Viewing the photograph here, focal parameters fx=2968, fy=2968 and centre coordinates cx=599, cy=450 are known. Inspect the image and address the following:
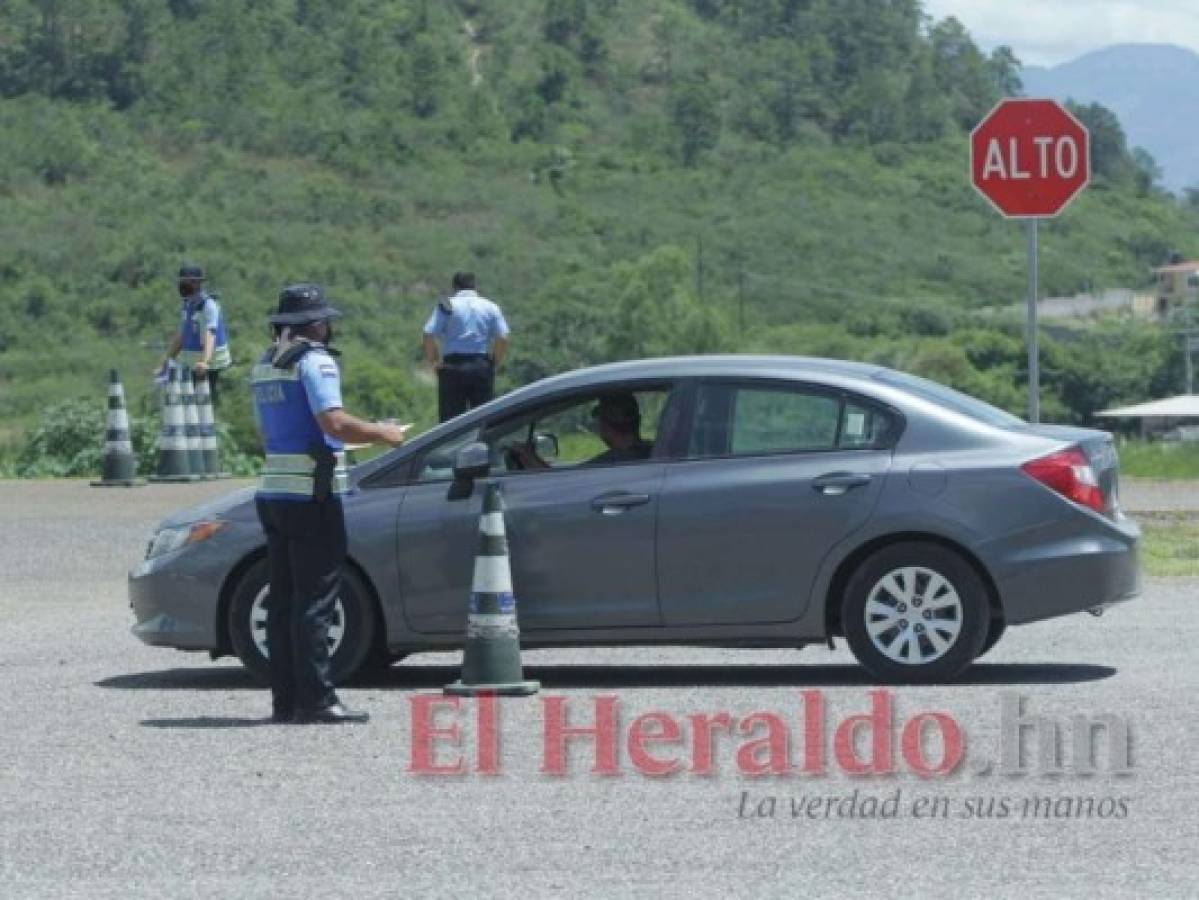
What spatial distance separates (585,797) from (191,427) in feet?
50.0

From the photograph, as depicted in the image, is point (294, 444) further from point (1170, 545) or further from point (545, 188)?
point (545, 188)

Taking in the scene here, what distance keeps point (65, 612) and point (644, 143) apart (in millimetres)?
145553

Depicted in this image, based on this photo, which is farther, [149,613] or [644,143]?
[644,143]

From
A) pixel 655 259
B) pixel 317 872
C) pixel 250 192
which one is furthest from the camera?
pixel 250 192

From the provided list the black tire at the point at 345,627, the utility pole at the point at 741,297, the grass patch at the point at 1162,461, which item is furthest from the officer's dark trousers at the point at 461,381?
the utility pole at the point at 741,297

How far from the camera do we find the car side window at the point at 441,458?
12.9 meters

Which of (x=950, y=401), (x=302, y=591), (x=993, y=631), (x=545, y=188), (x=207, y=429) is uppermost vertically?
(x=545, y=188)

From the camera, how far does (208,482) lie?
80.8ft

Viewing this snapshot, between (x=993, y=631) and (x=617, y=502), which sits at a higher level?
(x=617, y=502)

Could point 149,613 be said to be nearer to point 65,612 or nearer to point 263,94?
point 65,612

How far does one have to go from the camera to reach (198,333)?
24.5 meters

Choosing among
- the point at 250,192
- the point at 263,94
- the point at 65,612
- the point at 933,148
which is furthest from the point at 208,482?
the point at 933,148

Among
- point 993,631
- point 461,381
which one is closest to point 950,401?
point 993,631

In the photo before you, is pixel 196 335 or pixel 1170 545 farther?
pixel 196 335
